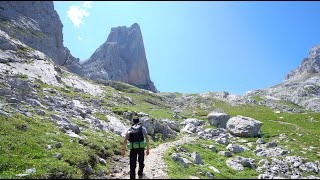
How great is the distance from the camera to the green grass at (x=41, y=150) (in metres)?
19.8

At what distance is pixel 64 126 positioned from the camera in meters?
31.6

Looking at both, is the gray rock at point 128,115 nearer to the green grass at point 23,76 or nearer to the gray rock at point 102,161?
the green grass at point 23,76

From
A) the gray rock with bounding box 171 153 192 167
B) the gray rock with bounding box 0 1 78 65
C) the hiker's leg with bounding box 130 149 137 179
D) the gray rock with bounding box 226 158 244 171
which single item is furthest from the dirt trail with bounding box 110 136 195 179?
the gray rock with bounding box 0 1 78 65

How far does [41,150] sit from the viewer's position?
2302cm

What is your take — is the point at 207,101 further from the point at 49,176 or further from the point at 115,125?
the point at 49,176

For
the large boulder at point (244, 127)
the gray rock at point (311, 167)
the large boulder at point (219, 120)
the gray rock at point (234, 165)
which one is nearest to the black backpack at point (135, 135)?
the gray rock at point (234, 165)

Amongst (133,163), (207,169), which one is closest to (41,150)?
(133,163)

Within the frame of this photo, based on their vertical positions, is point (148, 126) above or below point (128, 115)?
below

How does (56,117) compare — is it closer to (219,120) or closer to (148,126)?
(148,126)

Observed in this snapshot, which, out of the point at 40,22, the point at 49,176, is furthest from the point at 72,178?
the point at 40,22

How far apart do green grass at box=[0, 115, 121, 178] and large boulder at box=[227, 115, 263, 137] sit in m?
24.7

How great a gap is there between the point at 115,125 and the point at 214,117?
22.4 m

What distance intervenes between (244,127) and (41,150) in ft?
114

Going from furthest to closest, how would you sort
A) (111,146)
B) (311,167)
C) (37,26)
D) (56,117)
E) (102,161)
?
(37,26) < (56,117) < (111,146) < (311,167) < (102,161)
